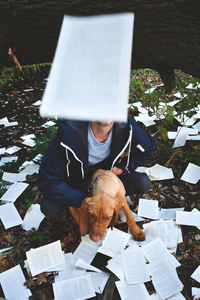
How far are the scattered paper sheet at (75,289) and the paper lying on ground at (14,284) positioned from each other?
0.24 metres

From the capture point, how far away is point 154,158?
349 cm

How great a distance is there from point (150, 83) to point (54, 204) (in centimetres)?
402

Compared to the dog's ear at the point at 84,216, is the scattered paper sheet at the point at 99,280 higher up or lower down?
lower down

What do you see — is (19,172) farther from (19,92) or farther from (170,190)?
(19,92)

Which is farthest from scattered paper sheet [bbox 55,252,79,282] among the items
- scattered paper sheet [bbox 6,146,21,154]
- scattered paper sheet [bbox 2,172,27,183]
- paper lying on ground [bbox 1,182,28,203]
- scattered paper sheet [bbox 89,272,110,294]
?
scattered paper sheet [bbox 6,146,21,154]

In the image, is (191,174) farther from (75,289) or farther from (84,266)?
(75,289)

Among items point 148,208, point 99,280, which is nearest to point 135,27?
point 148,208

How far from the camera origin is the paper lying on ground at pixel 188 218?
2.61 m

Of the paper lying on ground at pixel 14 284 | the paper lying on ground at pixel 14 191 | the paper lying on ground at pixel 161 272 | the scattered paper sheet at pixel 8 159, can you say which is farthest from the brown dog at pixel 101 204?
the scattered paper sheet at pixel 8 159

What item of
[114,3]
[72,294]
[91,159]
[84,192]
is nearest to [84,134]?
[91,159]

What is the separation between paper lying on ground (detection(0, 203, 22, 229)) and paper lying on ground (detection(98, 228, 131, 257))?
0.94 meters

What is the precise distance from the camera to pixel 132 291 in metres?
2.16

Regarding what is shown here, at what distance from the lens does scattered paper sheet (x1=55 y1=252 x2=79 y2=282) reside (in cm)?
229

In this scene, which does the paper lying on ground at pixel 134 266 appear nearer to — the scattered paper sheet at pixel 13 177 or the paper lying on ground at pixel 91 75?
the scattered paper sheet at pixel 13 177
